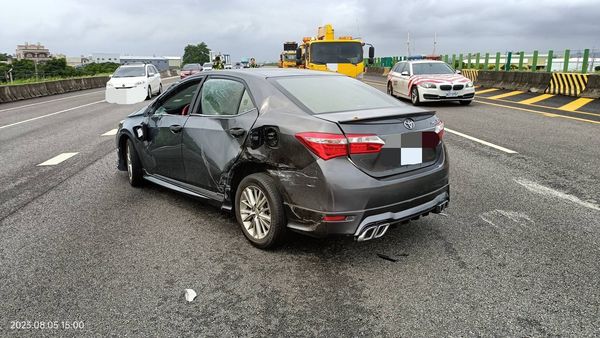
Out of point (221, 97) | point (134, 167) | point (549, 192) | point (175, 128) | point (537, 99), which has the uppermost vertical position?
point (221, 97)

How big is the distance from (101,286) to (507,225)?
348cm

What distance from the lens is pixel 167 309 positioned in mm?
3135

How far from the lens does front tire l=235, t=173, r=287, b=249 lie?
150 inches

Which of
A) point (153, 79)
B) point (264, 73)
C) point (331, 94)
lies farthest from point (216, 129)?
point (153, 79)

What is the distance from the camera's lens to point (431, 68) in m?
16.5

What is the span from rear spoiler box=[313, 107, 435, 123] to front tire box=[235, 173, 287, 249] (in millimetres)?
693

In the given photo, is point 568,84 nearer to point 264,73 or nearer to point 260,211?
point 264,73

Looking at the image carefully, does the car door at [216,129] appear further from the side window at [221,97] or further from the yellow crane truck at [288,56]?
the yellow crane truck at [288,56]

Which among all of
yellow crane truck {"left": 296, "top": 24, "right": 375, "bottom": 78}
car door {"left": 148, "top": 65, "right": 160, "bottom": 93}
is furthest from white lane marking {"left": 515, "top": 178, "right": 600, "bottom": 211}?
car door {"left": 148, "top": 65, "right": 160, "bottom": 93}

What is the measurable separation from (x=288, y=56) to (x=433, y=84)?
80.8 feet

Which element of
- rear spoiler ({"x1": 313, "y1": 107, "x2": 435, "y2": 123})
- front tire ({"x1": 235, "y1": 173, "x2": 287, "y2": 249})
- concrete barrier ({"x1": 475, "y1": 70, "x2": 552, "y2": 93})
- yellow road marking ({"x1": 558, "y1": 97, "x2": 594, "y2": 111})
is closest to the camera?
rear spoiler ({"x1": 313, "y1": 107, "x2": 435, "y2": 123})

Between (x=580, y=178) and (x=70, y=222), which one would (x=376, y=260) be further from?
(x=580, y=178)

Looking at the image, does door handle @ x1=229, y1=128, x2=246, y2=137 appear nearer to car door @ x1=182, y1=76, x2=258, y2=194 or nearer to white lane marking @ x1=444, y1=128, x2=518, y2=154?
car door @ x1=182, y1=76, x2=258, y2=194

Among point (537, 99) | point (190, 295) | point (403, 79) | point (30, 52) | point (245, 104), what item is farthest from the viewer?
point (30, 52)
